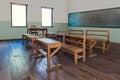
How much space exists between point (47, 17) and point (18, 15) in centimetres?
196

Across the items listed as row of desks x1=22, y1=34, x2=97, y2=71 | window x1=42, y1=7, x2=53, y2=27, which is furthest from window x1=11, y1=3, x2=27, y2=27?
row of desks x1=22, y1=34, x2=97, y2=71

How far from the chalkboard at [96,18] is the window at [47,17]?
135 centimetres

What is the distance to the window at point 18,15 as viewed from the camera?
704 cm

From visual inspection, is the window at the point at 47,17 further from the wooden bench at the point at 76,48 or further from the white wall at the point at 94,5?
the wooden bench at the point at 76,48

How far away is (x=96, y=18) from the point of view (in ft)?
22.8

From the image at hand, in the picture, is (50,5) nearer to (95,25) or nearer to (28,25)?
(28,25)

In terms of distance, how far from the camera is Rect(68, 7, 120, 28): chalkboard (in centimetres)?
604

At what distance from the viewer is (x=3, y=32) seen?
6773mm

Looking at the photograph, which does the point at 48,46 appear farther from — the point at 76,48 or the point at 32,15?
the point at 32,15

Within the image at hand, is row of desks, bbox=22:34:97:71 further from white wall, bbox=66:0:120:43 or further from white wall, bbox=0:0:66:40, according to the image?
white wall, bbox=0:0:66:40

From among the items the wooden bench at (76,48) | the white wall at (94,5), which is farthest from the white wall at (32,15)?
the wooden bench at (76,48)

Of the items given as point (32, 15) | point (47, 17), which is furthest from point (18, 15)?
point (47, 17)

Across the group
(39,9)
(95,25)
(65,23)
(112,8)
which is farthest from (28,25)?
(112,8)

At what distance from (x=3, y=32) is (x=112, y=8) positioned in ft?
19.2
